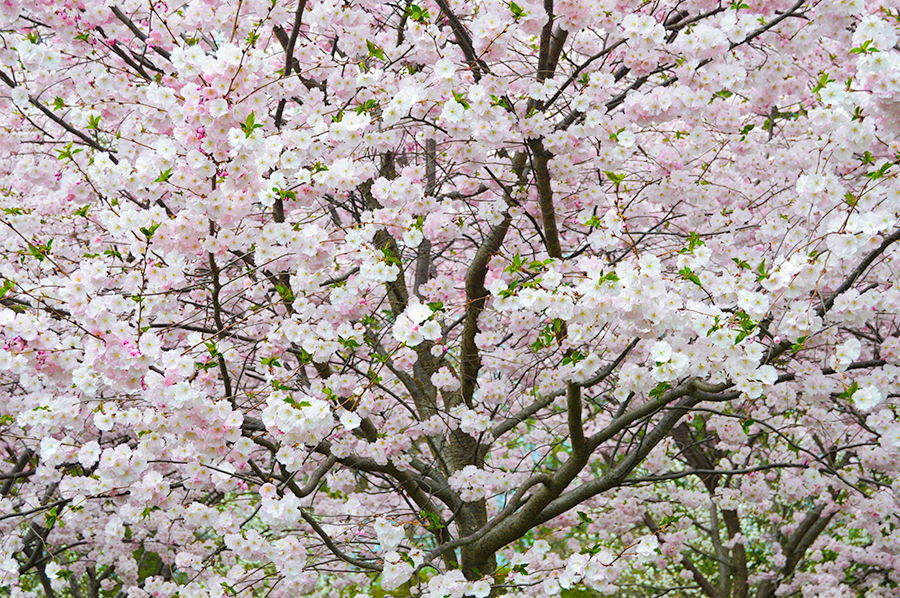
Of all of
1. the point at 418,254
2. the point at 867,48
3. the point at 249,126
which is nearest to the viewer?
the point at 867,48

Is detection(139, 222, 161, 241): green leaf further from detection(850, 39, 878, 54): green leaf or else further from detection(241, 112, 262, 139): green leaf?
detection(850, 39, 878, 54): green leaf

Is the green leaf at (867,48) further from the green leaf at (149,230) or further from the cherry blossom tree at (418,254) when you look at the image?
the green leaf at (149,230)

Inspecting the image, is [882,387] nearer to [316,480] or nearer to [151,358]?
[316,480]

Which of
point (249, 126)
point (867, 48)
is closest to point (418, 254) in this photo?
point (249, 126)

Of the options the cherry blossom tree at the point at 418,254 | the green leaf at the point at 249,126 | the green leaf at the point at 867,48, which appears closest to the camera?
the green leaf at the point at 867,48

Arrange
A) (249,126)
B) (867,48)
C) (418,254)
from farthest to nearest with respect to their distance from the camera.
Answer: (418,254) < (249,126) < (867,48)

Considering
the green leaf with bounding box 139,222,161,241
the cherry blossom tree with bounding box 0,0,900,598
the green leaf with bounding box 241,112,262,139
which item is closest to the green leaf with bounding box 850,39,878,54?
the cherry blossom tree with bounding box 0,0,900,598

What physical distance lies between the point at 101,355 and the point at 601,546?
2.97 metres

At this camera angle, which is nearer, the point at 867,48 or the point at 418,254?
the point at 867,48

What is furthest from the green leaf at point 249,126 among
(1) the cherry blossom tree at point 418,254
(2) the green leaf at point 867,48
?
(2) the green leaf at point 867,48

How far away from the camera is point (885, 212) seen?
8.89 ft

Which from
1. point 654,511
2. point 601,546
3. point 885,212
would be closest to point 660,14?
point 885,212

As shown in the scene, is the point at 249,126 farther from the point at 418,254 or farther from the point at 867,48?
the point at 418,254

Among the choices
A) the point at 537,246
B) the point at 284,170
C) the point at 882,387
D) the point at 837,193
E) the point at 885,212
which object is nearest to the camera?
the point at 885,212
